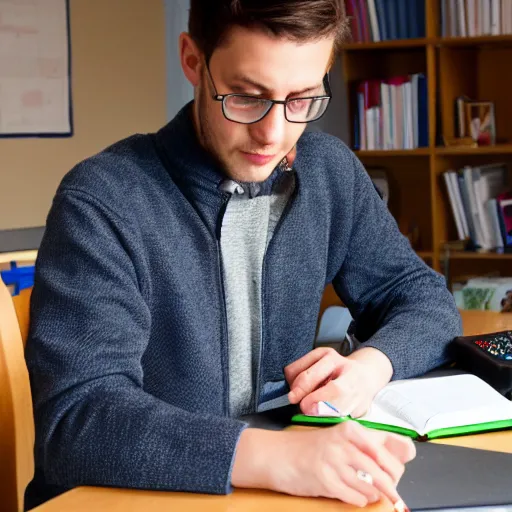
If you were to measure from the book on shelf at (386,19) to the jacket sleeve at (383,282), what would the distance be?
6.69ft

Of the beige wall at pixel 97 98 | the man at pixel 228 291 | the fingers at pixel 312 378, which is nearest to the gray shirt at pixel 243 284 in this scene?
the man at pixel 228 291

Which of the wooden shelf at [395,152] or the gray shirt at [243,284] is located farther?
the wooden shelf at [395,152]

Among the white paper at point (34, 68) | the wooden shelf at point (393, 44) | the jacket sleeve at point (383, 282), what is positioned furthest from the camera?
the wooden shelf at point (393, 44)

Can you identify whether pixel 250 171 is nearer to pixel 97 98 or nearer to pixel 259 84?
pixel 259 84

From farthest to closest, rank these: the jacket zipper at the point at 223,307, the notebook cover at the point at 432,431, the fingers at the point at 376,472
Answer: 1. the jacket zipper at the point at 223,307
2. the notebook cover at the point at 432,431
3. the fingers at the point at 376,472

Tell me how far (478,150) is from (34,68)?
5.50 ft

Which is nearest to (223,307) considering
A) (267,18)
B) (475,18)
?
(267,18)

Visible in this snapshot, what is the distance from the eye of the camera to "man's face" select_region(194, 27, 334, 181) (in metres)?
1.19

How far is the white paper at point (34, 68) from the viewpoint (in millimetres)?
3221

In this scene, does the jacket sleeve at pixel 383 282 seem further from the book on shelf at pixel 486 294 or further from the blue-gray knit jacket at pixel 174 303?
the book on shelf at pixel 486 294

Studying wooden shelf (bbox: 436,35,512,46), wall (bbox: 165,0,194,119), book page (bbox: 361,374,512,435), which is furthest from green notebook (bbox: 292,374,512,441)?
wall (bbox: 165,0,194,119)

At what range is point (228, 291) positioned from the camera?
1396 millimetres

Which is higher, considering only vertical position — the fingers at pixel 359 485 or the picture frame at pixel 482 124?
the picture frame at pixel 482 124

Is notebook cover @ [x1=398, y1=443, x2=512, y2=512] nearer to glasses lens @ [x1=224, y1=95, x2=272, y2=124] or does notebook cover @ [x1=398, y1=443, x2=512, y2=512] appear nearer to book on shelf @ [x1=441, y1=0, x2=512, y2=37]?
glasses lens @ [x1=224, y1=95, x2=272, y2=124]
